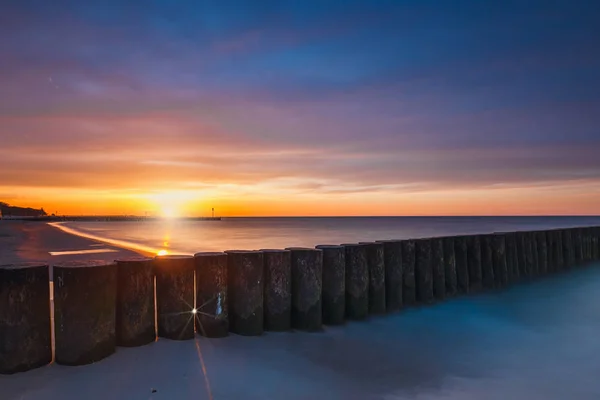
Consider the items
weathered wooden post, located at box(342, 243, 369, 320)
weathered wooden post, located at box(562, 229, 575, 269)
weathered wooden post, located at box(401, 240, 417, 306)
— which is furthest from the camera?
weathered wooden post, located at box(562, 229, 575, 269)

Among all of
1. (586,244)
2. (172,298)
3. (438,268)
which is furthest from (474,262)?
(586,244)

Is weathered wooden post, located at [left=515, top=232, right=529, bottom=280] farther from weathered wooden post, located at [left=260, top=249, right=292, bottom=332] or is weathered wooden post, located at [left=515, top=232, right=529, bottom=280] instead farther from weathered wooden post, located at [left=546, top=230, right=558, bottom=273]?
weathered wooden post, located at [left=260, top=249, right=292, bottom=332]

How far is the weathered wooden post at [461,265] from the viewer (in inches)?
296

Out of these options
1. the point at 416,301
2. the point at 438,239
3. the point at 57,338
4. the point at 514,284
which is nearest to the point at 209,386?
the point at 57,338

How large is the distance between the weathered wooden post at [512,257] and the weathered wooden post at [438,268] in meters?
2.63

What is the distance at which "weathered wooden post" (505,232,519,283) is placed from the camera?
898 centimetres

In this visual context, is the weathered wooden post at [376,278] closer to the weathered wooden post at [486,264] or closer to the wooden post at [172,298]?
the wooden post at [172,298]

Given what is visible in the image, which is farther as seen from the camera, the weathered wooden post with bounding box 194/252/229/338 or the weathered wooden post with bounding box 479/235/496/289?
the weathered wooden post with bounding box 479/235/496/289

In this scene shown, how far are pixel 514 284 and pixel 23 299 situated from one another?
332 inches

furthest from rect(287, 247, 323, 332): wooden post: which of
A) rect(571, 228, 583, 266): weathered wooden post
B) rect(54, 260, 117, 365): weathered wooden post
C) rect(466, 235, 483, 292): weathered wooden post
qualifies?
rect(571, 228, 583, 266): weathered wooden post

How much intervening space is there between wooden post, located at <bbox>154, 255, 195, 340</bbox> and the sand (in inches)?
6.1

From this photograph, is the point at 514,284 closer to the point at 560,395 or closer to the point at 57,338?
the point at 560,395

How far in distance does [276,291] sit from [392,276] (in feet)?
6.86

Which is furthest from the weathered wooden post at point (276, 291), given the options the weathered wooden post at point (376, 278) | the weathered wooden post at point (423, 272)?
the weathered wooden post at point (423, 272)
